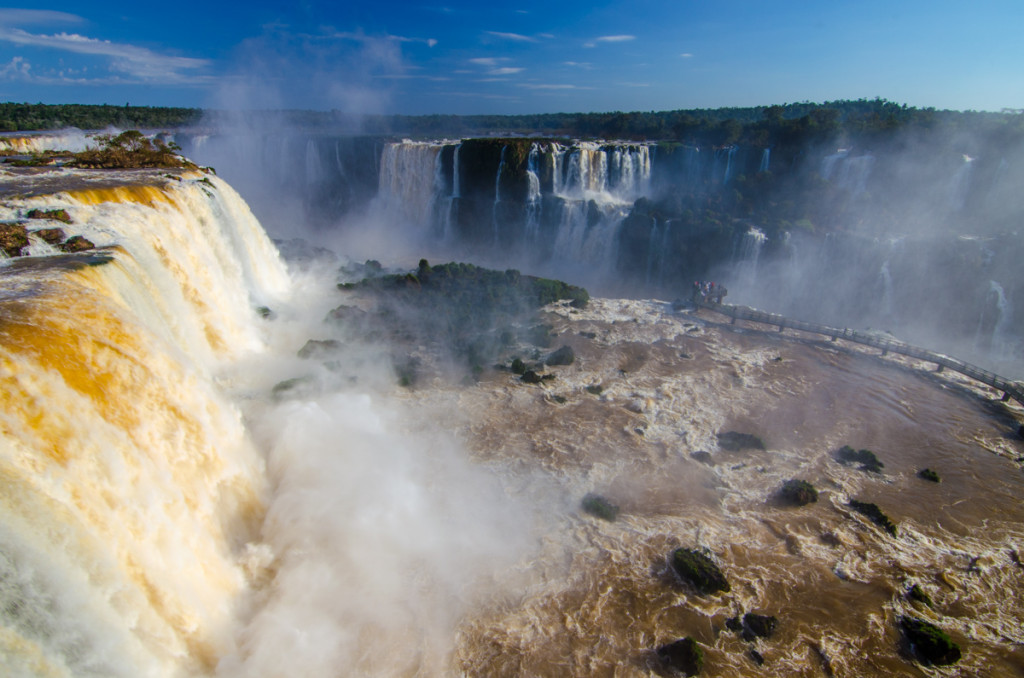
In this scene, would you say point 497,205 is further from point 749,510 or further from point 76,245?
point 749,510

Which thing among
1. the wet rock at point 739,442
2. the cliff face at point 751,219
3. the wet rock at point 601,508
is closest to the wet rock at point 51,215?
the wet rock at point 601,508

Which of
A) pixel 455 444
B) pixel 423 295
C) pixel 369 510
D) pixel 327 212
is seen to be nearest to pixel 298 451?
pixel 369 510

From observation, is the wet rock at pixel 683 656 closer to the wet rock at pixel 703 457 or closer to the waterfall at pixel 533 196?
the wet rock at pixel 703 457

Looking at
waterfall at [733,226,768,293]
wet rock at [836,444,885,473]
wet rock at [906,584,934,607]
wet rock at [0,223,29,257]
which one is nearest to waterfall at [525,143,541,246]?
waterfall at [733,226,768,293]

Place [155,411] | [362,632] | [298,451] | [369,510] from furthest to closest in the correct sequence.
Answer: [298,451] → [369,510] → [362,632] → [155,411]

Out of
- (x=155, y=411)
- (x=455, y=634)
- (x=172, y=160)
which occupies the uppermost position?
(x=172, y=160)

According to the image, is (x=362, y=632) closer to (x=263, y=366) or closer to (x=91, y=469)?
(x=91, y=469)

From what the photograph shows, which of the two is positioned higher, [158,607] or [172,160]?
[172,160]

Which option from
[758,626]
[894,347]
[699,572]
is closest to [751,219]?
[894,347]

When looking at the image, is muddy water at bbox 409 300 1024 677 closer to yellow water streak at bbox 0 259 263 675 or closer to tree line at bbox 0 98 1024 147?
yellow water streak at bbox 0 259 263 675
